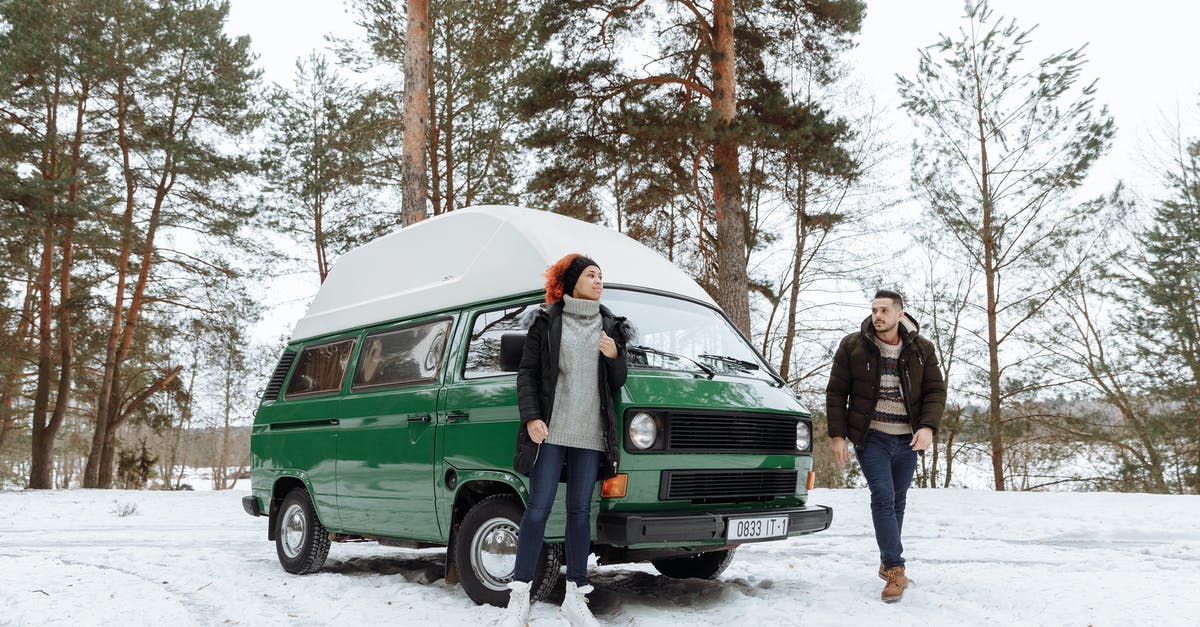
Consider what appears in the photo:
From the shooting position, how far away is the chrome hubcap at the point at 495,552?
4988 mm

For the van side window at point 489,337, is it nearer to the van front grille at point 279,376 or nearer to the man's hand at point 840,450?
the man's hand at point 840,450

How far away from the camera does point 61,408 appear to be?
68.9 ft

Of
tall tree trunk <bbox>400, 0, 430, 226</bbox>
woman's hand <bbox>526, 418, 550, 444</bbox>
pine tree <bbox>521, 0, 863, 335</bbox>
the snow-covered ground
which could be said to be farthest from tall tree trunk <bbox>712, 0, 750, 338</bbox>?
woman's hand <bbox>526, 418, 550, 444</bbox>

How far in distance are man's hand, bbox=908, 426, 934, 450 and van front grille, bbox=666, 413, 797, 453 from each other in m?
0.71

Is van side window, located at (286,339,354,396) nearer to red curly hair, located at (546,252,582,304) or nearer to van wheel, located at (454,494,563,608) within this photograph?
van wheel, located at (454,494,563,608)

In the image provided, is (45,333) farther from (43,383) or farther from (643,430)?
(643,430)

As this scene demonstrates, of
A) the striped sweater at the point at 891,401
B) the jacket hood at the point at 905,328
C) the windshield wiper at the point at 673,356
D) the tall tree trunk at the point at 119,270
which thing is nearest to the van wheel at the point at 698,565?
the striped sweater at the point at 891,401

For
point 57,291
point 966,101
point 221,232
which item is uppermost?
point 966,101

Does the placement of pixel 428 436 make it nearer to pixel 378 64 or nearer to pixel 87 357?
pixel 378 64

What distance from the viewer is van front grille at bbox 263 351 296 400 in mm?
7488

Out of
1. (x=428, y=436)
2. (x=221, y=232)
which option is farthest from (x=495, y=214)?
(x=221, y=232)

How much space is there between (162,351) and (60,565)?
18827mm

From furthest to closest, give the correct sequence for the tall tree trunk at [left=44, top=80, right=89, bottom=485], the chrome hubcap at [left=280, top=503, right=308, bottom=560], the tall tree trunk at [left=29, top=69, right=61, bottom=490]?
the tall tree trunk at [left=44, top=80, right=89, bottom=485], the tall tree trunk at [left=29, top=69, right=61, bottom=490], the chrome hubcap at [left=280, top=503, right=308, bottom=560]

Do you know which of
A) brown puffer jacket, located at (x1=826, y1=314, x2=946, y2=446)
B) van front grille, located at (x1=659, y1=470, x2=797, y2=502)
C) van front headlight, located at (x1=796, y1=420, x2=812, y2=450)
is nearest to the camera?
van front grille, located at (x1=659, y1=470, x2=797, y2=502)
